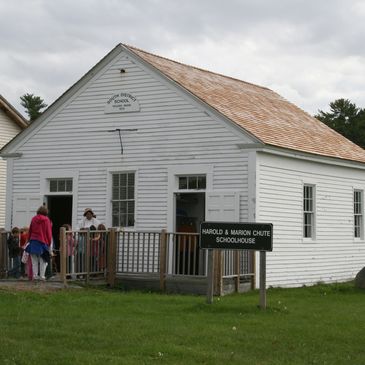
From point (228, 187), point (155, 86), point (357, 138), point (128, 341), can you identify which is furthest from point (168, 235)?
point (357, 138)

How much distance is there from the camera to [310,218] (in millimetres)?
20891

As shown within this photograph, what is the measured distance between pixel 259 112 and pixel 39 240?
24.2 feet

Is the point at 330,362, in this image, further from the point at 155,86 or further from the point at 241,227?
the point at 155,86

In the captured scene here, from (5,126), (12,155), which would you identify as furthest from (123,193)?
(5,126)

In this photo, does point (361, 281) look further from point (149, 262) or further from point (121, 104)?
point (121, 104)

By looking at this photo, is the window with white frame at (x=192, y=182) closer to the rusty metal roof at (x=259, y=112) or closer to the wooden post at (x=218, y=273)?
the rusty metal roof at (x=259, y=112)

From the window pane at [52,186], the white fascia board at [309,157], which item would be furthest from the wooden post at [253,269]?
the window pane at [52,186]

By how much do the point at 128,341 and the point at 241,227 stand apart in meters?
4.41

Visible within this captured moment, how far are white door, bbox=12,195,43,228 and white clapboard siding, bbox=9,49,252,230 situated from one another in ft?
0.90

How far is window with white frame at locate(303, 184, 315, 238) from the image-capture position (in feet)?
68.0

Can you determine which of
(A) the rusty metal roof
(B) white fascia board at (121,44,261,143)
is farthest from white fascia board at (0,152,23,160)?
(A) the rusty metal roof

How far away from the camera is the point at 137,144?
20.0m

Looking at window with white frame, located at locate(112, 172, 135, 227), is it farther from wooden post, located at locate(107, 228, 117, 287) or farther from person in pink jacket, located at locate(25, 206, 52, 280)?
person in pink jacket, located at locate(25, 206, 52, 280)

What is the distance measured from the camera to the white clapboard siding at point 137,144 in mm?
18859
